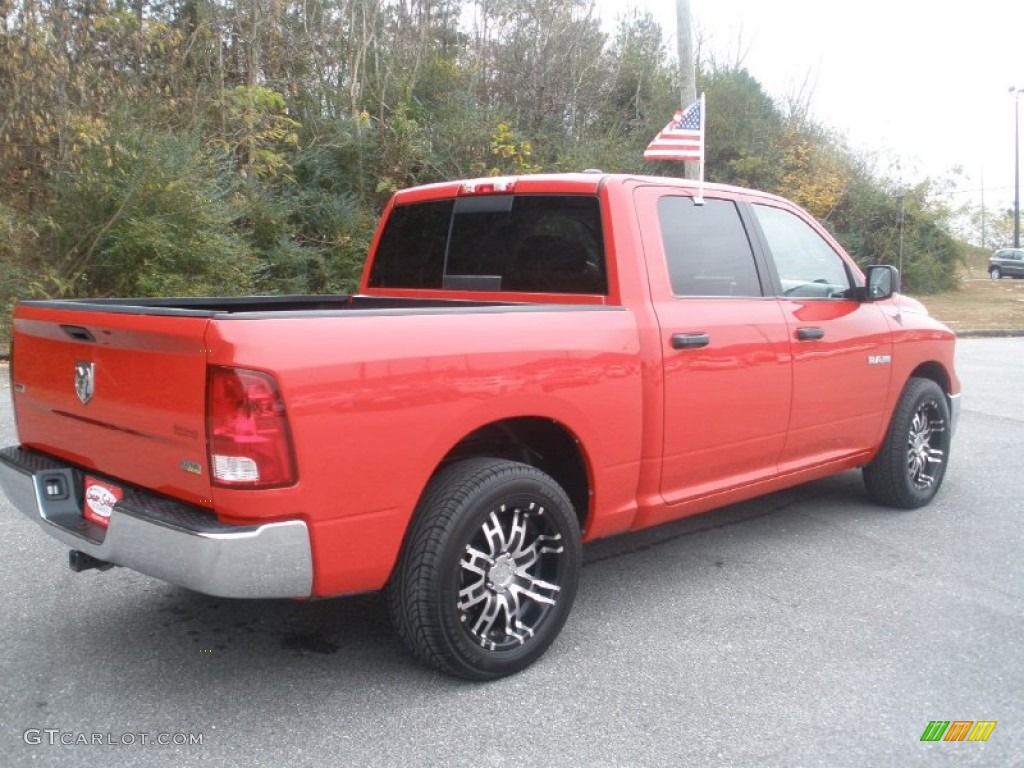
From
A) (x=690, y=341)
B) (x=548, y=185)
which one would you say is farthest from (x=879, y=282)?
(x=548, y=185)

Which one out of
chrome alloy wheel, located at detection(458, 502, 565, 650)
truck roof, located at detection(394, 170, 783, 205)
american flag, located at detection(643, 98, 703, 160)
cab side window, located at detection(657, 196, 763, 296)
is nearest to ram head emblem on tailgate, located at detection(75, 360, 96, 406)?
chrome alloy wheel, located at detection(458, 502, 565, 650)

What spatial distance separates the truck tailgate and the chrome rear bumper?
102mm

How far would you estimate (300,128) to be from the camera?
18.0 metres

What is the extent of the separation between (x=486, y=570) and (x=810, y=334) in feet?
7.42

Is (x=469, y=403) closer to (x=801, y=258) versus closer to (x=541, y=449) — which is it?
(x=541, y=449)

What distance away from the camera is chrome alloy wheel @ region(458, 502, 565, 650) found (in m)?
3.30

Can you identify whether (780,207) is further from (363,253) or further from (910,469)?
(363,253)

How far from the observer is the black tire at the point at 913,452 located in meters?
5.44

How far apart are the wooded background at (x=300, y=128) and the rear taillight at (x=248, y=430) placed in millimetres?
11486

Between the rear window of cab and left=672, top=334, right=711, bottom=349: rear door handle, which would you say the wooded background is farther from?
left=672, top=334, right=711, bottom=349: rear door handle

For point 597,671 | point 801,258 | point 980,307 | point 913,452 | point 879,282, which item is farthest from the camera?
point 980,307

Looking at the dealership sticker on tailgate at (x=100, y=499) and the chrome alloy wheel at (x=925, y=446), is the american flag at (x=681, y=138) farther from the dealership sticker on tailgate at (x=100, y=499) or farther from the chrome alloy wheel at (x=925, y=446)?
the dealership sticker on tailgate at (x=100, y=499)

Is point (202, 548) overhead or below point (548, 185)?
below

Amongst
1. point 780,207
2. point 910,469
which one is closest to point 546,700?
point 780,207
